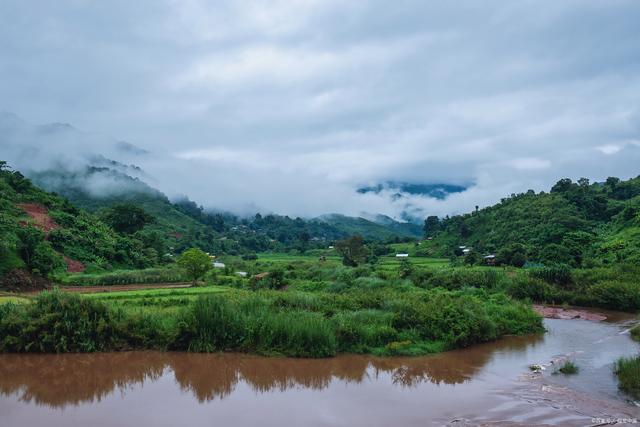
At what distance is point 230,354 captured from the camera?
15.4 m

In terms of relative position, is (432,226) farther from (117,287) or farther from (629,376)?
(629,376)

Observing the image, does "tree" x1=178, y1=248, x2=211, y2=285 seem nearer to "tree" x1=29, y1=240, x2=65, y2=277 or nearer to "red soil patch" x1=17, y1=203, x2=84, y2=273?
"tree" x1=29, y1=240, x2=65, y2=277

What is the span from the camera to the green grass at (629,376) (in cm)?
1215

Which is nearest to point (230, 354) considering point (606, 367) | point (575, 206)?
point (606, 367)

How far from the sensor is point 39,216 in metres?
38.7

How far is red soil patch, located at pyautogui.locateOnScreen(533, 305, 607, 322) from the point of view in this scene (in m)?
24.2

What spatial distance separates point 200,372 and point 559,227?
133 ft

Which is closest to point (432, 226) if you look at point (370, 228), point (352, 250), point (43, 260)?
point (352, 250)

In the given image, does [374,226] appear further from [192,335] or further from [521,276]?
[192,335]

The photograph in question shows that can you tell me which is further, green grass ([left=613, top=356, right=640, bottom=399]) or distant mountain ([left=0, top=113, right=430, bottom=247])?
distant mountain ([left=0, top=113, right=430, bottom=247])

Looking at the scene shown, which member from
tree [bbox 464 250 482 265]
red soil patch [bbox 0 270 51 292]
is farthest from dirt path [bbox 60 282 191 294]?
tree [bbox 464 250 482 265]

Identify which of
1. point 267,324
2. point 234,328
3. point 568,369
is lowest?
point 568,369

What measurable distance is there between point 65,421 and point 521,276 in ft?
86.5

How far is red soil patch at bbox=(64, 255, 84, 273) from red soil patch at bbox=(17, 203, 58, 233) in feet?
10.1
